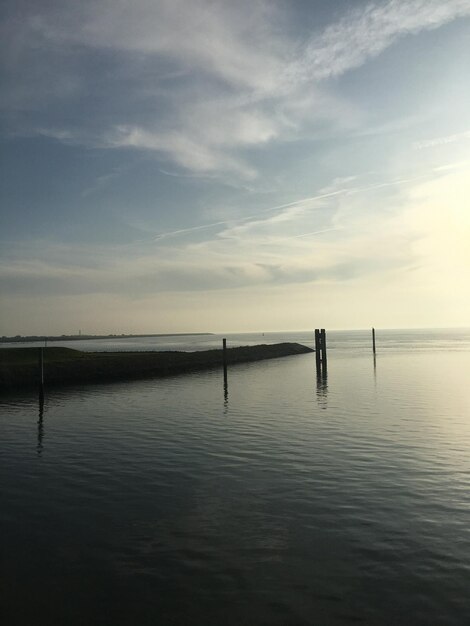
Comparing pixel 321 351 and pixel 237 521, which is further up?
pixel 321 351

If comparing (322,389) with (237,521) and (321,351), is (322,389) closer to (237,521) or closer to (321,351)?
(321,351)

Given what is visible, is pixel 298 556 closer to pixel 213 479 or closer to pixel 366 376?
pixel 213 479

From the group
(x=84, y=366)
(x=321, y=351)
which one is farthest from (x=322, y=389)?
(x=84, y=366)

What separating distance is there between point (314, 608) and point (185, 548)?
3.07m

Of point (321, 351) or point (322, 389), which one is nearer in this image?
point (322, 389)

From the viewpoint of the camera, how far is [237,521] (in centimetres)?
1084

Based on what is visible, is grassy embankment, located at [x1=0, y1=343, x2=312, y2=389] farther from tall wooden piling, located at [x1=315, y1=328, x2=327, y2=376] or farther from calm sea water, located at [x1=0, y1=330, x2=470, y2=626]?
calm sea water, located at [x1=0, y1=330, x2=470, y2=626]

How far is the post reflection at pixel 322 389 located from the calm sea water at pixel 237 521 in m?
5.41

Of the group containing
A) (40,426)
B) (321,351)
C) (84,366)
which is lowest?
(40,426)

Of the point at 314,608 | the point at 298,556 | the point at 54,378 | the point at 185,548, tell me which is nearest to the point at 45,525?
the point at 185,548

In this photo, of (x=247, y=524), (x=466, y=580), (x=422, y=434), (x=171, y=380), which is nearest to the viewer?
(x=466, y=580)

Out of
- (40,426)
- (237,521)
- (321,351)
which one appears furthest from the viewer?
(321,351)

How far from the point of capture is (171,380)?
47.1 m

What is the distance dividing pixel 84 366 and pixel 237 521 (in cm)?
3760
